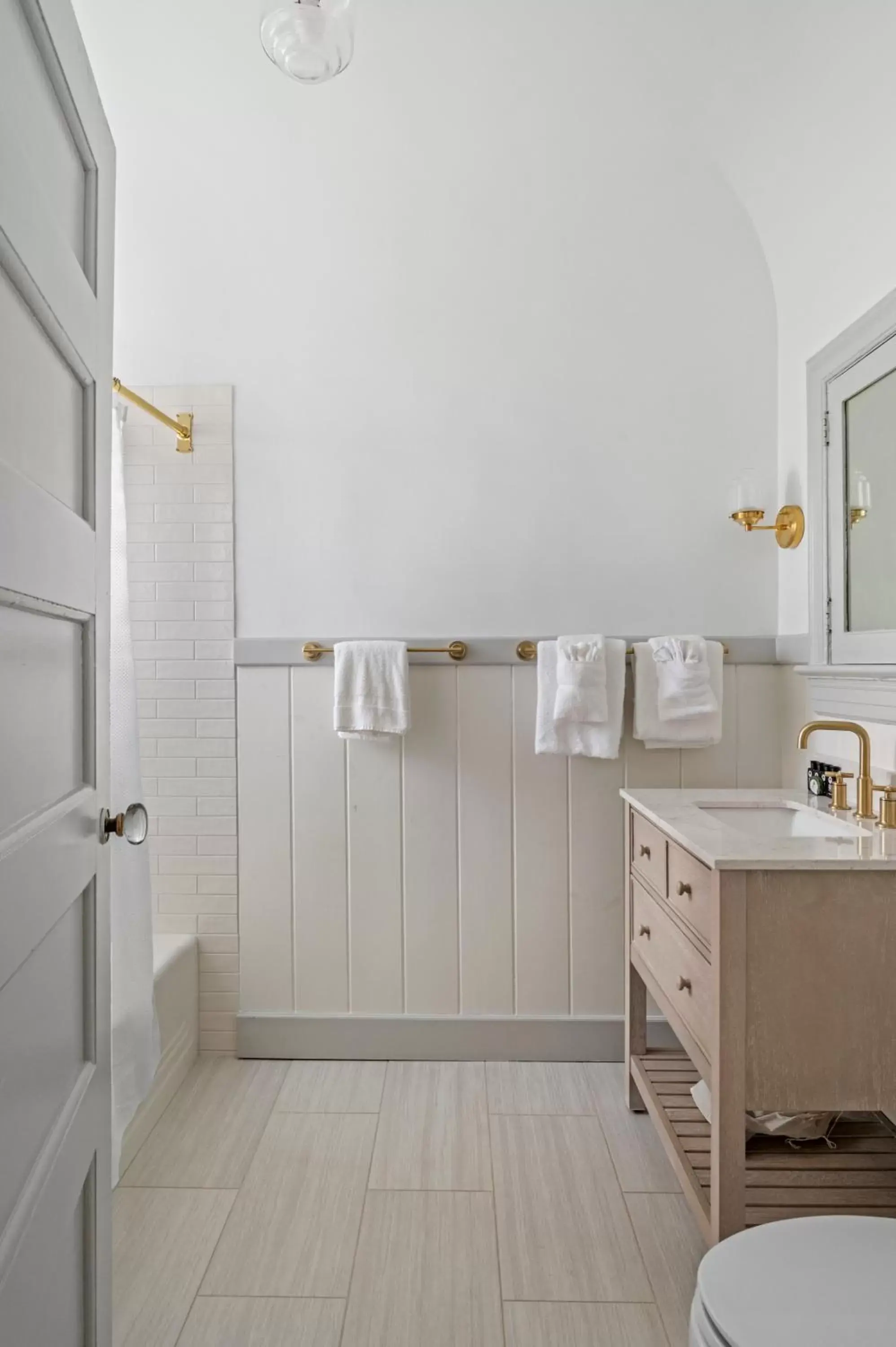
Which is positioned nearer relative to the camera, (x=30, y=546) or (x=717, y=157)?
(x=30, y=546)

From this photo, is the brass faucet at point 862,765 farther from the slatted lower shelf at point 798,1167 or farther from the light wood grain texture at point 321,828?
the light wood grain texture at point 321,828

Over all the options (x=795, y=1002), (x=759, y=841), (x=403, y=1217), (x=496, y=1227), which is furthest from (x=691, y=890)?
(x=403, y=1217)

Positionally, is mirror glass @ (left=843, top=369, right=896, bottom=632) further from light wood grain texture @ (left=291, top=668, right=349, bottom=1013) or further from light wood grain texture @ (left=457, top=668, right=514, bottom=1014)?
light wood grain texture @ (left=291, top=668, right=349, bottom=1013)

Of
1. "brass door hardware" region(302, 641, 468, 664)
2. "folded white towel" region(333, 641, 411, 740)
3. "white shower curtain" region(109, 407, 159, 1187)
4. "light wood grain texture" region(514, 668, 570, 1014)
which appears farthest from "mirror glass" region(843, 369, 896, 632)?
"white shower curtain" region(109, 407, 159, 1187)

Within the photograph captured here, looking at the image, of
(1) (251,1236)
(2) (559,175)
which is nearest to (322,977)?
(1) (251,1236)

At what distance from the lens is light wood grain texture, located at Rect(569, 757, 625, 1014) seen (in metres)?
2.52

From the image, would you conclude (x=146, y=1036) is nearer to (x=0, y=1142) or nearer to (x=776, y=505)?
(x=0, y=1142)

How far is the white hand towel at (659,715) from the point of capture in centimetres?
241

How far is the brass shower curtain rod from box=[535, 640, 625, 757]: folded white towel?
1139 millimetres

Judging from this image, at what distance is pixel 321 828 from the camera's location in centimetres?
253

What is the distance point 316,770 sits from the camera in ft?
8.30

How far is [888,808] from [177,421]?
2.04 meters

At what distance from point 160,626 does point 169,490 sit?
385mm

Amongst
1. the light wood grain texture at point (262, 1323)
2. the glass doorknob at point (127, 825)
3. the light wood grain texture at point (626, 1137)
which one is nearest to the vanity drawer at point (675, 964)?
the light wood grain texture at point (626, 1137)
